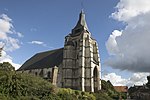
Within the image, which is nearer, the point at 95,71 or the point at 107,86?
the point at 95,71

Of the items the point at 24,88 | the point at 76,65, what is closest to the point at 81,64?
the point at 76,65

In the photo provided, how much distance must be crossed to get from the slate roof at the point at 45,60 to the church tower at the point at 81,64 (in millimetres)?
3317

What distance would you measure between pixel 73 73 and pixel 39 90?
1177 inches

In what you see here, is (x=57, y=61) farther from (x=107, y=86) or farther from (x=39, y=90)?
(x=39, y=90)

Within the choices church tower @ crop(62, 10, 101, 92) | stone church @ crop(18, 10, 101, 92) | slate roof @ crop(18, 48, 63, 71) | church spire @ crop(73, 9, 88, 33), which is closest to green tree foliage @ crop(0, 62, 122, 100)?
church tower @ crop(62, 10, 101, 92)

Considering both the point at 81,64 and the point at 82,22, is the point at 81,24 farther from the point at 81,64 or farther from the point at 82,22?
the point at 81,64

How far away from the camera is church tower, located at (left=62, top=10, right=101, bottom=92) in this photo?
57.6 m

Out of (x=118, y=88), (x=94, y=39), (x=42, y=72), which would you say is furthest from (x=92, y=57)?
(x=118, y=88)

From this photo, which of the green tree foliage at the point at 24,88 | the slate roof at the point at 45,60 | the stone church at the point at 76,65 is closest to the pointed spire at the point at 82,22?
the stone church at the point at 76,65

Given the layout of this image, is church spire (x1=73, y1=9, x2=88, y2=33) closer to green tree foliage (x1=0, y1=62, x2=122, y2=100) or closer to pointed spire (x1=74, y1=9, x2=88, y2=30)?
pointed spire (x1=74, y1=9, x2=88, y2=30)

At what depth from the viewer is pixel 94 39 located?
6556cm

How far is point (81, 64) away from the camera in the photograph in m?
57.8

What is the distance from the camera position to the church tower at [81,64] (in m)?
57.6

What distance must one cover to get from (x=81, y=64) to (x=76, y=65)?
82.6 inches
